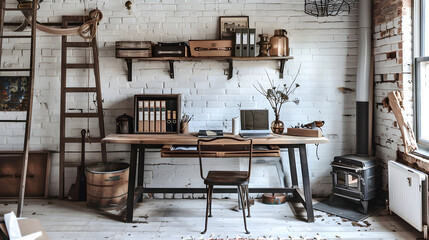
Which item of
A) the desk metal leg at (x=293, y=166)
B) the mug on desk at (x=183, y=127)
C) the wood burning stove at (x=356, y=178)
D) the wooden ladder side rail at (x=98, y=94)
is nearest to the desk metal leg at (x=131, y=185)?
the mug on desk at (x=183, y=127)

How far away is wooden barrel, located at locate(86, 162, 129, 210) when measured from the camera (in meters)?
3.80

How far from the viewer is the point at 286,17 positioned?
423 cm

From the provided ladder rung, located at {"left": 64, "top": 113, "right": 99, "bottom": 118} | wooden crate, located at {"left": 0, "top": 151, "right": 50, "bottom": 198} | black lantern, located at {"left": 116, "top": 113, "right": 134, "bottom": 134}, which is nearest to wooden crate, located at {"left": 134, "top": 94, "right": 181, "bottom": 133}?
black lantern, located at {"left": 116, "top": 113, "right": 134, "bottom": 134}

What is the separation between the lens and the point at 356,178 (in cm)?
377

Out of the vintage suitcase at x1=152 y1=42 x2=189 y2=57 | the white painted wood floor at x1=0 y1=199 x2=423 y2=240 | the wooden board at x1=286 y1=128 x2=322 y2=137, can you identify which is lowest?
the white painted wood floor at x1=0 y1=199 x2=423 y2=240

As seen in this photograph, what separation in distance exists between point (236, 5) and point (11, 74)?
288 centimetres

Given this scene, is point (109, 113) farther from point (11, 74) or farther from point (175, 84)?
point (11, 74)

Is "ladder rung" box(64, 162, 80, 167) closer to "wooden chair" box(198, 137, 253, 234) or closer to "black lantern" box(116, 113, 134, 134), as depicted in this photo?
"black lantern" box(116, 113, 134, 134)

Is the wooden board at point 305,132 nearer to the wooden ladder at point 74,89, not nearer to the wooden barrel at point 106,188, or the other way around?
the wooden barrel at point 106,188

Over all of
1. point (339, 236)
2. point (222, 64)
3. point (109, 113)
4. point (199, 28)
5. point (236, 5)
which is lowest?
point (339, 236)

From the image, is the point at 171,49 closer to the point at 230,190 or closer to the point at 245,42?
the point at 245,42

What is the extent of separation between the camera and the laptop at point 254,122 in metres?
3.80

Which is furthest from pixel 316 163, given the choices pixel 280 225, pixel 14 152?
pixel 14 152

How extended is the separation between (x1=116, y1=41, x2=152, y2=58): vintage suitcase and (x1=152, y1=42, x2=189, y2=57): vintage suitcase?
0.09 m
